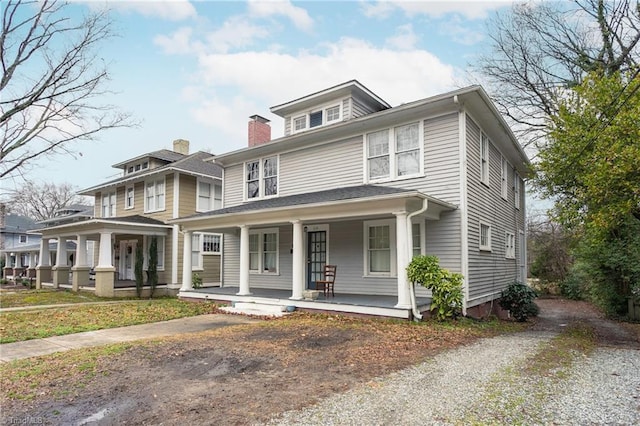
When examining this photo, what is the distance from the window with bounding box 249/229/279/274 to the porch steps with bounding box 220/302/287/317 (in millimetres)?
2546

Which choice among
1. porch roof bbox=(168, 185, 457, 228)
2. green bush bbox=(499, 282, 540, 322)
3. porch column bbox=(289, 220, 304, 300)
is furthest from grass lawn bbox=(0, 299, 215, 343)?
green bush bbox=(499, 282, 540, 322)

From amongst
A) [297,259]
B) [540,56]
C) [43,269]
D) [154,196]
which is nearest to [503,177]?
[540,56]

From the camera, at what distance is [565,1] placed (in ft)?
47.8

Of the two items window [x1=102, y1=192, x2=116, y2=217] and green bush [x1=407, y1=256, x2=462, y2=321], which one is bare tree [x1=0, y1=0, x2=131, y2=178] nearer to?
window [x1=102, y1=192, x2=116, y2=217]

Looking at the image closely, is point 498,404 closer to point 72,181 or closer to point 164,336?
point 164,336

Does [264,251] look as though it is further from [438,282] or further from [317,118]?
[438,282]

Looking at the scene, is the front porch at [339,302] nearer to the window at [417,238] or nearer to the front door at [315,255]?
the front door at [315,255]

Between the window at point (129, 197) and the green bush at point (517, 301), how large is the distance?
679 inches

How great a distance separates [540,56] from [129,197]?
812 inches

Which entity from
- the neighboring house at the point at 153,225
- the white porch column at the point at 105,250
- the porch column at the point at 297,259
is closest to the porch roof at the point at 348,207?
the porch column at the point at 297,259

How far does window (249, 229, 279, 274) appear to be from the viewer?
549 inches

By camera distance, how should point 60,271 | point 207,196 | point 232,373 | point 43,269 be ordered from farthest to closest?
point 43,269 → point 60,271 → point 207,196 → point 232,373

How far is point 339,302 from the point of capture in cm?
977

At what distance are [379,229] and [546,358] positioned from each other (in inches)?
230
